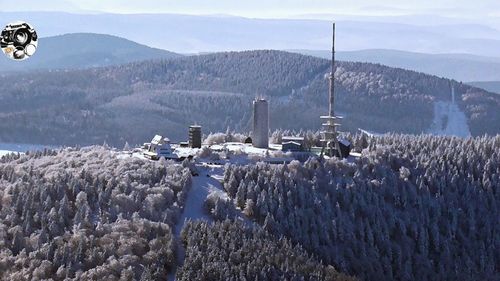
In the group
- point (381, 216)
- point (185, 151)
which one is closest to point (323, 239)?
point (381, 216)

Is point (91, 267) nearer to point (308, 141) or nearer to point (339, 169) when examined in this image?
point (339, 169)

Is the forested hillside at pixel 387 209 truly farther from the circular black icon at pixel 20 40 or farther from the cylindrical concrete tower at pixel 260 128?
the circular black icon at pixel 20 40

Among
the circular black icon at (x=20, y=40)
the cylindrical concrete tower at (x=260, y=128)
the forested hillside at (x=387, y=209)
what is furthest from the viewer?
the cylindrical concrete tower at (x=260, y=128)

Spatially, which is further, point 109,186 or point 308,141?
point 308,141

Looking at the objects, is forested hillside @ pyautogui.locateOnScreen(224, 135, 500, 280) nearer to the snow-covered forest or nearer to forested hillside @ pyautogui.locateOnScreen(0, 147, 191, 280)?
the snow-covered forest

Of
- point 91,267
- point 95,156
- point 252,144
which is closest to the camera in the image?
point 91,267

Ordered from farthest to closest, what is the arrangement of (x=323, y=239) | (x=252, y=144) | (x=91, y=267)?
(x=252, y=144) < (x=323, y=239) < (x=91, y=267)

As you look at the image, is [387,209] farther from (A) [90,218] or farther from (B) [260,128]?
(A) [90,218]

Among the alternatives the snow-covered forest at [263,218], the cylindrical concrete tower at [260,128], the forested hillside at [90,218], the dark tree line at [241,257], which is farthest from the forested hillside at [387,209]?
the cylindrical concrete tower at [260,128]
